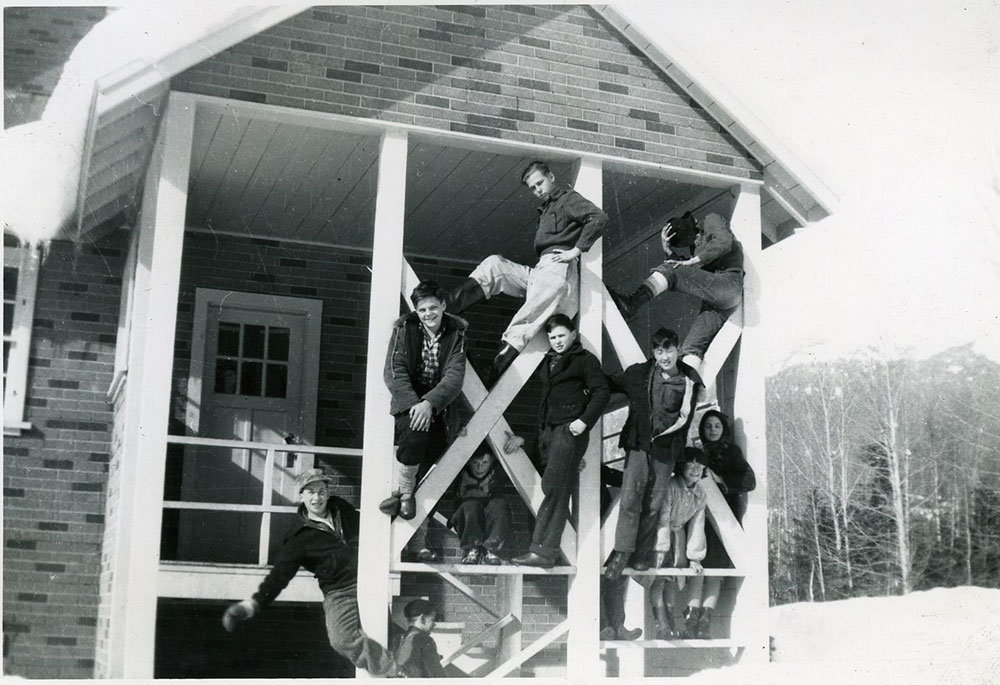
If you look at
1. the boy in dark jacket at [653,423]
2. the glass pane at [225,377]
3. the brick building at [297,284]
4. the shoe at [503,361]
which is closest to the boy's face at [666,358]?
the boy in dark jacket at [653,423]

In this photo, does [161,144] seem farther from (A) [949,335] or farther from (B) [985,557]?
(B) [985,557]

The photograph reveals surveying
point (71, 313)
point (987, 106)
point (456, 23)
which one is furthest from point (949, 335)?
point (71, 313)

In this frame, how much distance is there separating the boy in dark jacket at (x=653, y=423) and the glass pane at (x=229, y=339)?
145 inches

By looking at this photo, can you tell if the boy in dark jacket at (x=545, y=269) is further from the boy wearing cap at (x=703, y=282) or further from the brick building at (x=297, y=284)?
the boy wearing cap at (x=703, y=282)

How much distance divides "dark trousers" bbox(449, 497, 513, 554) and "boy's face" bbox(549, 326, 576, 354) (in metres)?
1.04

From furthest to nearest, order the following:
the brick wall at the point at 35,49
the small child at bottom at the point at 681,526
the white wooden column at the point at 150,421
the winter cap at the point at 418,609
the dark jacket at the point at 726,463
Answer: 1. the brick wall at the point at 35,49
2. the winter cap at the point at 418,609
3. the dark jacket at the point at 726,463
4. the small child at bottom at the point at 681,526
5. the white wooden column at the point at 150,421

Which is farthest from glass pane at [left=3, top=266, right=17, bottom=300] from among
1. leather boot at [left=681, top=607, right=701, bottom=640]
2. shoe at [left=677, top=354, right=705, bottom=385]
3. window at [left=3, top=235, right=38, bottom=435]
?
leather boot at [left=681, top=607, right=701, bottom=640]

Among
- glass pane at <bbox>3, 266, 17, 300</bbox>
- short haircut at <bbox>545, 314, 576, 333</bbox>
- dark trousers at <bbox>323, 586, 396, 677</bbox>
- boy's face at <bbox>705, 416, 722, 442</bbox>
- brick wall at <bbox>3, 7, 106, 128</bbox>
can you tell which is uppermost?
brick wall at <bbox>3, 7, 106, 128</bbox>

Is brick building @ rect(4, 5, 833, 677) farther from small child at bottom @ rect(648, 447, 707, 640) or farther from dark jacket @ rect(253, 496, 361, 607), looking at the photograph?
small child at bottom @ rect(648, 447, 707, 640)

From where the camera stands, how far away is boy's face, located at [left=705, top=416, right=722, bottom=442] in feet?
23.1

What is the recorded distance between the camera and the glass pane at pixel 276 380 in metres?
9.02

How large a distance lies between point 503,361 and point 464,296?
19.4 inches

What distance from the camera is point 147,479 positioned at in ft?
19.1

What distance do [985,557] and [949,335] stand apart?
3504 millimetres
